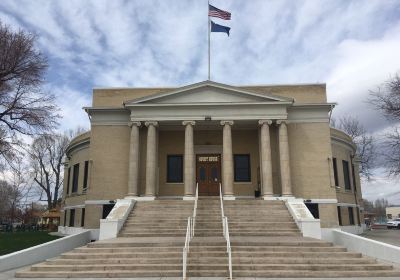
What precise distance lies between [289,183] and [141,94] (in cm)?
1204

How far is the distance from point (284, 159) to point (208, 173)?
579 cm

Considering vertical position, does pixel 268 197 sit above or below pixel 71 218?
above

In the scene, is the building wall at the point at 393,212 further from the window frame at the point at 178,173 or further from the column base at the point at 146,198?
the column base at the point at 146,198

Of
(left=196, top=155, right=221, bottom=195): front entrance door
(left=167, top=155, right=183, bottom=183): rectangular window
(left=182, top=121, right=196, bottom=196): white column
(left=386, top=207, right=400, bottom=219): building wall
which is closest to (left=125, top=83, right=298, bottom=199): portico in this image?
(left=182, top=121, right=196, bottom=196): white column

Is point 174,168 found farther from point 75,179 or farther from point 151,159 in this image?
point 75,179

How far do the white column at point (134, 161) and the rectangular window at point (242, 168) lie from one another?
23.1 ft

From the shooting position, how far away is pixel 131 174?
2353 centimetres

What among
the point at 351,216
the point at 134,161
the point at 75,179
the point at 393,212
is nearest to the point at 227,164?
the point at 134,161

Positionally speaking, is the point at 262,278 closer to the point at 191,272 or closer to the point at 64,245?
the point at 191,272

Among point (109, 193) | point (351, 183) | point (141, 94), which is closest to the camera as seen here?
point (109, 193)

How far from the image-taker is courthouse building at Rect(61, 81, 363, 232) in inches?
933

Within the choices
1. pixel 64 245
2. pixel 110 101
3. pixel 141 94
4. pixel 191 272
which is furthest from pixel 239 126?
pixel 191 272

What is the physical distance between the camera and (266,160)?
76.3 ft

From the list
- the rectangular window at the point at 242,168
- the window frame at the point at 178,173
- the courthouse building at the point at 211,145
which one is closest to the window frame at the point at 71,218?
the courthouse building at the point at 211,145
